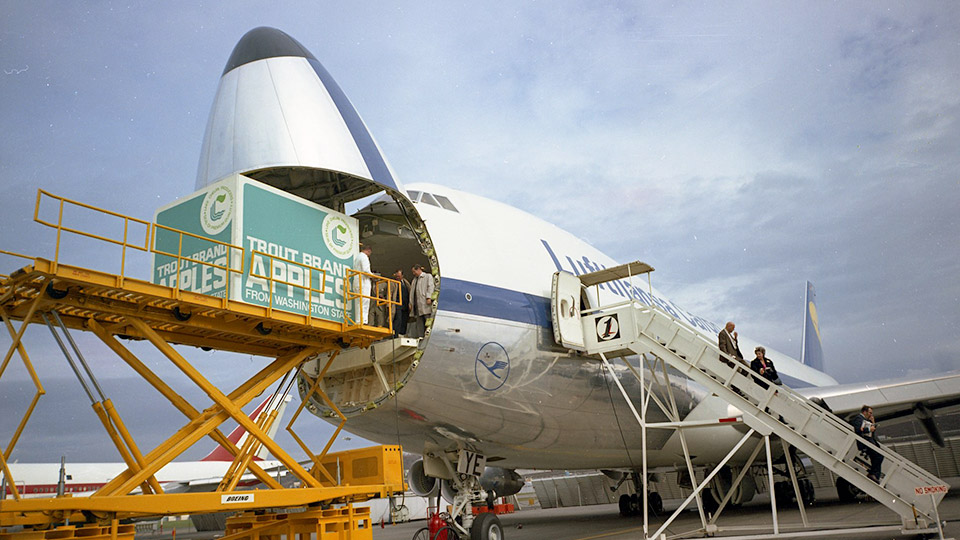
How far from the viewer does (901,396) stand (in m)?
12.5

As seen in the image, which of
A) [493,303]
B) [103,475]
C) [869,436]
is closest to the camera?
[493,303]

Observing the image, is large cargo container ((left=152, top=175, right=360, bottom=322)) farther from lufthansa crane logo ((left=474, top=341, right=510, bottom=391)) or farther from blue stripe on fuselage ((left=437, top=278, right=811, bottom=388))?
lufthansa crane logo ((left=474, top=341, right=510, bottom=391))

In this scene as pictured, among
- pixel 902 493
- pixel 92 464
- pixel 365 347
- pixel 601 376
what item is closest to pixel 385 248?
pixel 365 347

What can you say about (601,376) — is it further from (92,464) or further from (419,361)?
(92,464)

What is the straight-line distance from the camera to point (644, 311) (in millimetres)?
10266

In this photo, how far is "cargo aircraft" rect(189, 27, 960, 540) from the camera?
8.04 meters

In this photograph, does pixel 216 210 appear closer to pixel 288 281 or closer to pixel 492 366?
pixel 288 281

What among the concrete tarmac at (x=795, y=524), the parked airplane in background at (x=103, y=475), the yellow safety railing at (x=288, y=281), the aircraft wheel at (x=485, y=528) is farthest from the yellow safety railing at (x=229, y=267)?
the parked airplane in background at (x=103, y=475)

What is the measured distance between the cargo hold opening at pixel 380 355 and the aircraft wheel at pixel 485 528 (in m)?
1.92

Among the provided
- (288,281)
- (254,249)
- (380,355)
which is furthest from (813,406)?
(254,249)

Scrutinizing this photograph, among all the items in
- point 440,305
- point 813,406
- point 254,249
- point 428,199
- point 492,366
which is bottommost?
point 813,406

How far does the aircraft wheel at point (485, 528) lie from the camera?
27.7 ft

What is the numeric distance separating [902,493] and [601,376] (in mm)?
4168

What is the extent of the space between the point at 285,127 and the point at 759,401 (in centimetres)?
738
